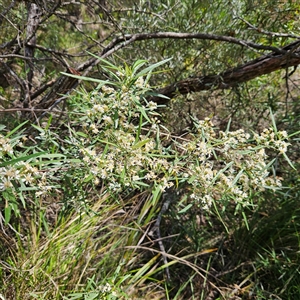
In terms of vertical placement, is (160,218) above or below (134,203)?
below

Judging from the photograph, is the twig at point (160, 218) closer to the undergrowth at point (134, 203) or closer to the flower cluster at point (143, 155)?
the undergrowth at point (134, 203)

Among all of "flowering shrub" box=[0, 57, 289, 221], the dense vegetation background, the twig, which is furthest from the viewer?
the twig

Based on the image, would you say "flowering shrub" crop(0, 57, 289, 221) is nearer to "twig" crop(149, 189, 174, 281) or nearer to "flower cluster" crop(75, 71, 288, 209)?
"flower cluster" crop(75, 71, 288, 209)

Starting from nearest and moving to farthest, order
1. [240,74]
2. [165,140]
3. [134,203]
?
1. [165,140]
2. [240,74]
3. [134,203]

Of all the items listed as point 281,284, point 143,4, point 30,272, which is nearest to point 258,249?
point 281,284

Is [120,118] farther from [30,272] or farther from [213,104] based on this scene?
[213,104]

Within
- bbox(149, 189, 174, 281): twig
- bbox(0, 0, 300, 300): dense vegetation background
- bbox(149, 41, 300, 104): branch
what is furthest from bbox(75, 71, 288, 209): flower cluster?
bbox(149, 189, 174, 281): twig

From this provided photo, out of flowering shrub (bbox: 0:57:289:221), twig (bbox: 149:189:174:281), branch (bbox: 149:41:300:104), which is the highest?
flowering shrub (bbox: 0:57:289:221)

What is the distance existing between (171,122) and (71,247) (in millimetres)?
985

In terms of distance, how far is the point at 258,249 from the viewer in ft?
8.45

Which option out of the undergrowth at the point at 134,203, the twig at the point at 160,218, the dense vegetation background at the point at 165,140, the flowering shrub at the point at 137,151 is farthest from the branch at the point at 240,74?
the flowering shrub at the point at 137,151

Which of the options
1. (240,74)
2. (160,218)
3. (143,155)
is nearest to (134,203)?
(160,218)

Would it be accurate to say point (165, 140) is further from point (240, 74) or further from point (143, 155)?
point (143, 155)

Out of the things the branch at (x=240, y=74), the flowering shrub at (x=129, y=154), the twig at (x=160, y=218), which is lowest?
the twig at (x=160, y=218)
